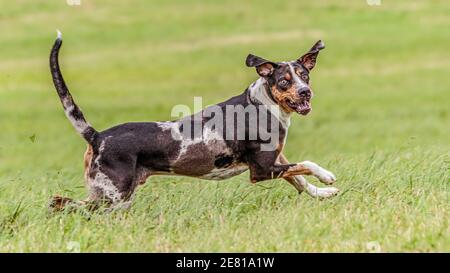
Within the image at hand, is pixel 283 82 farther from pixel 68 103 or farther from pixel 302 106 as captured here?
pixel 68 103

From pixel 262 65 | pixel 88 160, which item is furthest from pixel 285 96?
pixel 88 160

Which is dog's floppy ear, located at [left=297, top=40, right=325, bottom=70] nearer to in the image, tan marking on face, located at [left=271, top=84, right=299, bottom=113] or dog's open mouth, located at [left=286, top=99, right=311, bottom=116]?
tan marking on face, located at [left=271, top=84, right=299, bottom=113]

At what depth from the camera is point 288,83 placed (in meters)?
9.70

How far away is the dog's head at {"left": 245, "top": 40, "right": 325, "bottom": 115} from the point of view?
960 centimetres

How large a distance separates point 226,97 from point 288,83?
18978mm

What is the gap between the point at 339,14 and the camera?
42.8m

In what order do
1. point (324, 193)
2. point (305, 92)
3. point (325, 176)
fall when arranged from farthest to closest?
1. point (324, 193)
2. point (325, 176)
3. point (305, 92)

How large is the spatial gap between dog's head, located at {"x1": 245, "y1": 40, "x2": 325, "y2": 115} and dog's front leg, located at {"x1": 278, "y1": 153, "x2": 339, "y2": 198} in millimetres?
669

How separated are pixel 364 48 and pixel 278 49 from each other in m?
3.24

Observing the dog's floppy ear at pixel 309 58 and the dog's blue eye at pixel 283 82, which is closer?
the dog's blue eye at pixel 283 82

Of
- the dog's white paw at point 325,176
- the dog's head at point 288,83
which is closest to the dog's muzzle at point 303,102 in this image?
the dog's head at point 288,83

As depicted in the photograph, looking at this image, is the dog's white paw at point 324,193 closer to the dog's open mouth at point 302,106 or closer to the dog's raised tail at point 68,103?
the dog's open mouth at point 302,106

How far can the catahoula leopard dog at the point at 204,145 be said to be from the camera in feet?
31.1
